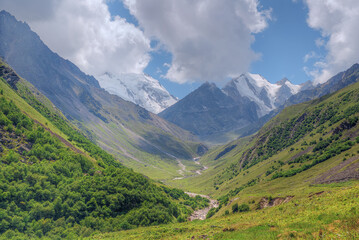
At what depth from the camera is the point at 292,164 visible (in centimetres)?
12625

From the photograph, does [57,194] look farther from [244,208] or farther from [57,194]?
[244,208]

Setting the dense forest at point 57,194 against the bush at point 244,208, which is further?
the dense forest at point 57,194

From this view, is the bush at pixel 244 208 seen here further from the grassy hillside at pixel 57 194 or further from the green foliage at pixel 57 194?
the grassy hillside at pixel 57 194

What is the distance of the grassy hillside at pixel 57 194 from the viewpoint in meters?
73.5

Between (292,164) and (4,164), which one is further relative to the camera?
(292,164)

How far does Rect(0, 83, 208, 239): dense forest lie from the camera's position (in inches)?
2899

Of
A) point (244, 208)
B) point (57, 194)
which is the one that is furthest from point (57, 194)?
point (244, 208)

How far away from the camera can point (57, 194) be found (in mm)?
87938

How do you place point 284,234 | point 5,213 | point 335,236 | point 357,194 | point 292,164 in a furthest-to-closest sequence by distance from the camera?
point 292,164, point 5,213, point 357,194, point 284,234, point 335,236

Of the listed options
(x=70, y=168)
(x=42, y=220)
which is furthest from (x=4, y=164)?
(x=42, y=220)

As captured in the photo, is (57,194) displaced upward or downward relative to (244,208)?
upward

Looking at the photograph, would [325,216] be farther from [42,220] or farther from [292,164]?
[292,164]

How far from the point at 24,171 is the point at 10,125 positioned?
39767 millimetres

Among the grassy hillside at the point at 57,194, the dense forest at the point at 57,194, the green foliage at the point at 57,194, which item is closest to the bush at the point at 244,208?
the green foliage at the point at 57,194
